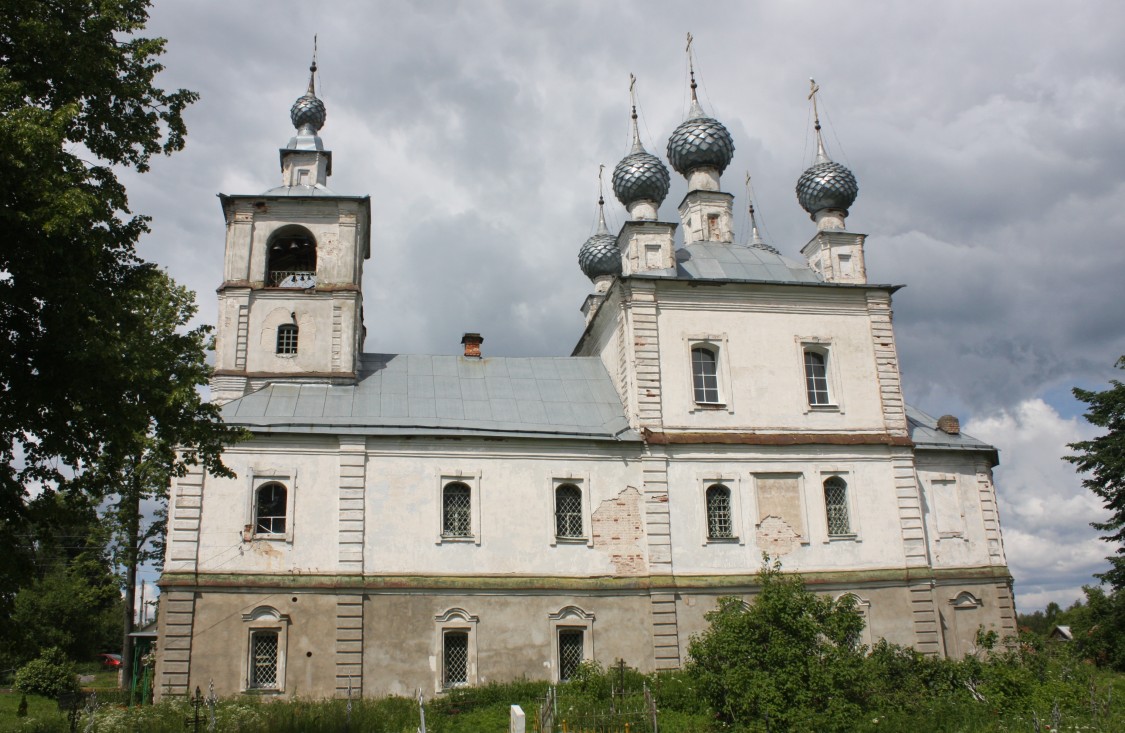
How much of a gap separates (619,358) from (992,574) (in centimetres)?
928

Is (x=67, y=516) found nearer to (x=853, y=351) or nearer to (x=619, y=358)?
(x=619, y=358)

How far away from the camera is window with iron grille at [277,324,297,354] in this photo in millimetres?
19406

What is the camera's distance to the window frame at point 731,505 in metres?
18.0

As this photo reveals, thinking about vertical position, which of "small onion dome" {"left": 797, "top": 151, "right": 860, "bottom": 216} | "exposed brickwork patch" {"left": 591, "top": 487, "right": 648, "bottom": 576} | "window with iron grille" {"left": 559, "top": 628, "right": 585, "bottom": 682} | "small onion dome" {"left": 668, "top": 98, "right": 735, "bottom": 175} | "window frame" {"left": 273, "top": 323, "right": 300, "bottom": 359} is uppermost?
"small onion dome" {"left": 668, "top": 98, "right": 735, "bottom": 175}

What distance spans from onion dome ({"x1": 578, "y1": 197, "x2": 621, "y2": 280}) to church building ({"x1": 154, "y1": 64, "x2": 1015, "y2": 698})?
724 centimetres

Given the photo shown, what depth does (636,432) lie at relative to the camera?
18.4m

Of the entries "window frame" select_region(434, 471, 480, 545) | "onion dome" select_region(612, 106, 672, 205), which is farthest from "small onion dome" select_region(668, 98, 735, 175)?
"window frame" select_region(434, 471, 480, 545)

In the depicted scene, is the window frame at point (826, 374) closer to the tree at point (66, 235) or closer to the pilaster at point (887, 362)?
the pilaster at point (887, 362)

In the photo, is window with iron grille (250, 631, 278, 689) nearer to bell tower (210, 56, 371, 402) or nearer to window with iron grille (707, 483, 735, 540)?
bell tower (210, 56, 371, 402)

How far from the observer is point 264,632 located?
16.3 metres

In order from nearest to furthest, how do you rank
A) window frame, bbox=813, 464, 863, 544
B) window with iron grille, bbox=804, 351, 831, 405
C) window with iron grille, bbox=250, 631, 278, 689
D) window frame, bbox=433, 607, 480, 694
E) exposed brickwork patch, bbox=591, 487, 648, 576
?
window with iron grille, bbox=250, 631, 278, 689
window frame, bbox=433, 607, 480, 694
exposed brickwork patch, bbox=591, 487, 648, 576
window frame, bbox=813, 464, 863, 544
window with iron grille, bbox=804, 351, 831, 405

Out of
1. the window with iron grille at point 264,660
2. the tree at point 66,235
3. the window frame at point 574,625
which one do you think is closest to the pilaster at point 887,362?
the window frame at point 574,625

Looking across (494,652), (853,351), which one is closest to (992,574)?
(853,351)

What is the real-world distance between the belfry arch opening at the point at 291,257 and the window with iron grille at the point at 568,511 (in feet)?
24.1
